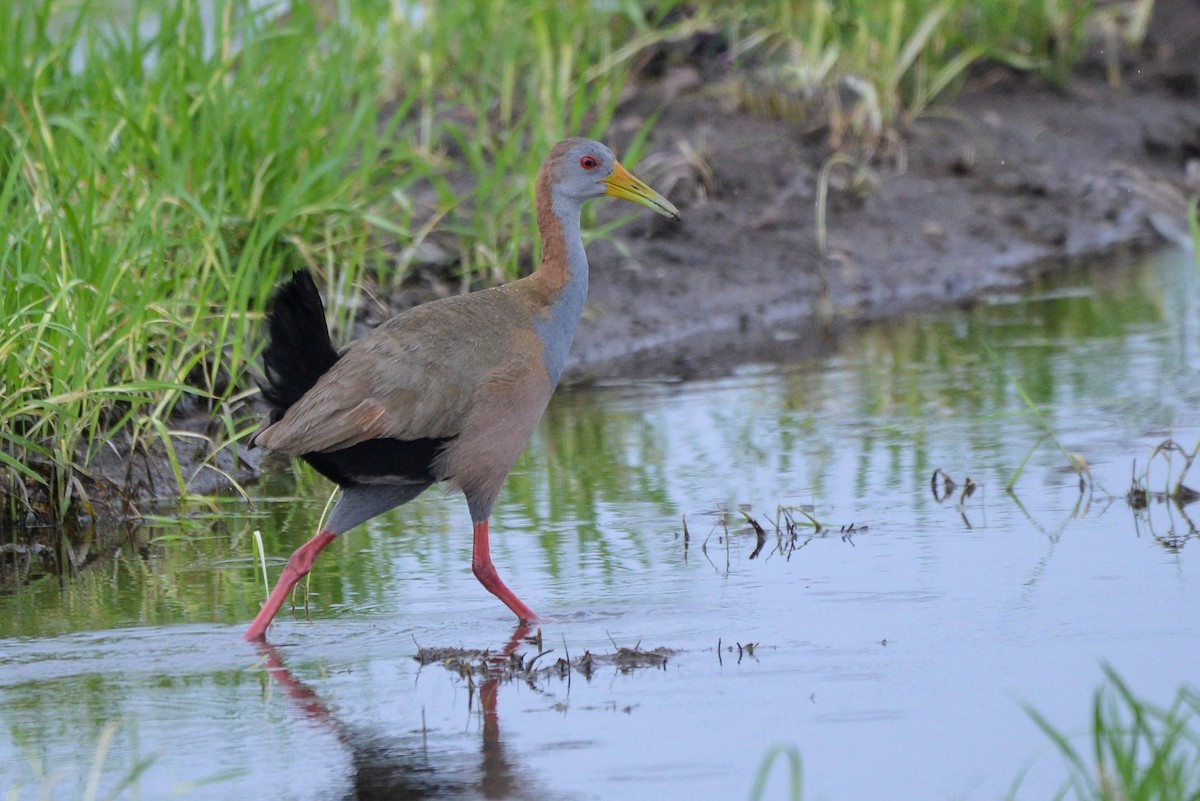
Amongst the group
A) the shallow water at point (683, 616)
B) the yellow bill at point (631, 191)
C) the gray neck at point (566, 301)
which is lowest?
the shallow water at point (683, 616)

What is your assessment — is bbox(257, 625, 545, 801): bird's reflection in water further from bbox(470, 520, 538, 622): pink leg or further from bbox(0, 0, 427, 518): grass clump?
bbox(0, 0, 427, 518): grass clump

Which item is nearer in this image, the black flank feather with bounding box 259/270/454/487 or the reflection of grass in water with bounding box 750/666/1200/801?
the reflection of grass in water with bounding box 750/666/1200/801

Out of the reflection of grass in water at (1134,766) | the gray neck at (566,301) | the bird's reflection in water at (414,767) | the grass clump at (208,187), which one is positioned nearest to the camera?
the reflection of grass in water at (1134,766)

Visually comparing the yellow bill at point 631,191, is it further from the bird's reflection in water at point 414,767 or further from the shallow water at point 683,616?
the bird's reflection in water at point 414,767

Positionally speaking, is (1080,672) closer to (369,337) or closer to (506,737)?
(506,737)

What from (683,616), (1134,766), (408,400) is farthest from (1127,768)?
(408,400)

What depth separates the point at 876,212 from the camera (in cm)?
1062

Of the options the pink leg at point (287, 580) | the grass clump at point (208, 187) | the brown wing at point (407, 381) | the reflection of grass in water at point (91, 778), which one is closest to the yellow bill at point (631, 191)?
the brown wing at point (407, 381)

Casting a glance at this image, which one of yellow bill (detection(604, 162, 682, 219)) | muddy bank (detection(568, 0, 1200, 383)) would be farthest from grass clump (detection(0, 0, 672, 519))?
yellow bill (detection(604, 162, 682, 219))

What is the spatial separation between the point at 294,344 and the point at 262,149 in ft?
9.64

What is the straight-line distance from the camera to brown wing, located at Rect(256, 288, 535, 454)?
5.22 m

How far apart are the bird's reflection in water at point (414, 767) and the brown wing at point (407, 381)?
0.85 meters

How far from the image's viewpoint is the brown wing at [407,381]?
522 centimetres

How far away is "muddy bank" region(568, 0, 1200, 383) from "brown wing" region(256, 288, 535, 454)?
10.8 feet
